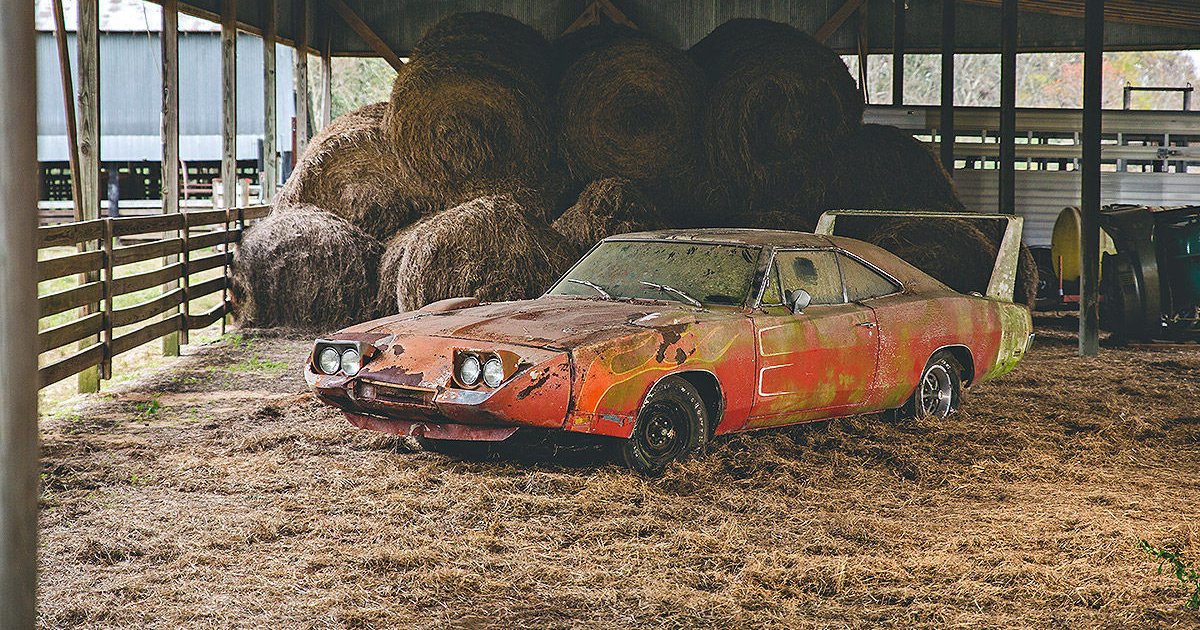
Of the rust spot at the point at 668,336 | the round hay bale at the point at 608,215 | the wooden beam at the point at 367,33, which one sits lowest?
the rust spot at the point at 668,336

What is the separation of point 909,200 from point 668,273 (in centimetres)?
676

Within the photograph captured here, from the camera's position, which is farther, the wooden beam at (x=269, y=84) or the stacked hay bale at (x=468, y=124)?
the wooden beam at (x=269, y=84)

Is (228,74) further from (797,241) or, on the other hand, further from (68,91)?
(797,241)

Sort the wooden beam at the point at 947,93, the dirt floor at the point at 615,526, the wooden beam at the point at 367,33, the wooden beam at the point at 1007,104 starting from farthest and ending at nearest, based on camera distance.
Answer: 1. the wooden beam at the point at 367,33
2. the wooden beam at the point at 947,93
3. the wooden beam at the point at 1007,104
4. the dirt floor at the point at 615,526

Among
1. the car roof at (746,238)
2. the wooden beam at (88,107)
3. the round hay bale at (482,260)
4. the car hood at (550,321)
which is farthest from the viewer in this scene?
the round hay bale at (482,260)

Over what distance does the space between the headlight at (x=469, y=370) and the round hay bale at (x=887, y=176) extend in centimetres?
734

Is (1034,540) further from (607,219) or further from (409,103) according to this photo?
(409,103)

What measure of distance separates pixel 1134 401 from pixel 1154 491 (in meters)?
2.99

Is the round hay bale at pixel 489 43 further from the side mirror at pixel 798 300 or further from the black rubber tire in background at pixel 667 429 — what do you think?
the black rubber tire in background at pixel 667 429

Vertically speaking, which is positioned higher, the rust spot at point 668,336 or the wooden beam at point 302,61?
the wooden beam at point 302,61

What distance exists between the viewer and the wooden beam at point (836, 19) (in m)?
20.2

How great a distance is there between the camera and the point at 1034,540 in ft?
16.6

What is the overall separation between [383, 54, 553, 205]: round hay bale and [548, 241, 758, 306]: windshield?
502cm

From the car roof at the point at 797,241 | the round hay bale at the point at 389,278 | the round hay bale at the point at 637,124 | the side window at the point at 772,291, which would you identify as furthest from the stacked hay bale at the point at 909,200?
A: the side window at the point at 772,291
